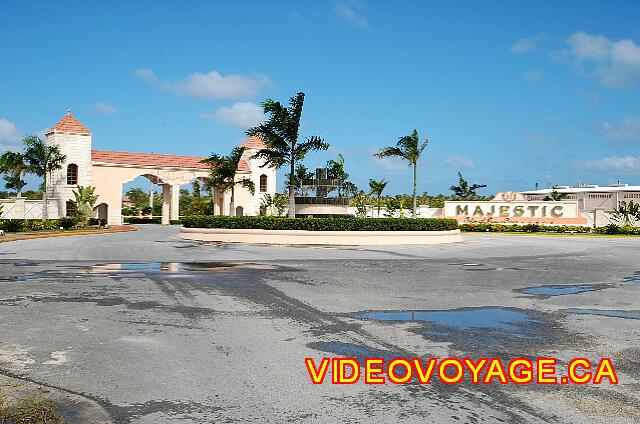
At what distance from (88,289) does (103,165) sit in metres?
45.1

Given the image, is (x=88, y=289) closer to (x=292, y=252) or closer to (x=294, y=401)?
(x=294, y=401)

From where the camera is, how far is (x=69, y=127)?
5231 centimetres

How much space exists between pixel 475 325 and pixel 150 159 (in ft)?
174

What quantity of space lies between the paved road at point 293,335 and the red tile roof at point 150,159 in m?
39.5

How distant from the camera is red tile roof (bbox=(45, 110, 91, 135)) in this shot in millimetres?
51719

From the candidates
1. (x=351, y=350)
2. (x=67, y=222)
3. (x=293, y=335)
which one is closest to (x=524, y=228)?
(x=67, y=222)

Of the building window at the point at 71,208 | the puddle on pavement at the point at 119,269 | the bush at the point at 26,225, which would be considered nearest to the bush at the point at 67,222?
the bush at the point at 26,225

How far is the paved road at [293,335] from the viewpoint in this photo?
5348 mm

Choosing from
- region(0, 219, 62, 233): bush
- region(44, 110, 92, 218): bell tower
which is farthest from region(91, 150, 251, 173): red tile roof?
region(0, 219, 62, 233): bush

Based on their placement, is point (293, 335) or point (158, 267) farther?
point (158, 267)

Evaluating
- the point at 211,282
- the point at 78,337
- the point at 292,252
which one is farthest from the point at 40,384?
the point at 292,252

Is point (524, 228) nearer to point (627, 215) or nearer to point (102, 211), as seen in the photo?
point (627, 215)

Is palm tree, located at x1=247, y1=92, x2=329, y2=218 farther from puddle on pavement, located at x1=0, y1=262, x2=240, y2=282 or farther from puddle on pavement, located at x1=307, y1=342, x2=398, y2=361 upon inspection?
puddle on pavement, located at x1=307, y1=342, x2=398, y2=361

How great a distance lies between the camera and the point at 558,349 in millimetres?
7531
